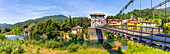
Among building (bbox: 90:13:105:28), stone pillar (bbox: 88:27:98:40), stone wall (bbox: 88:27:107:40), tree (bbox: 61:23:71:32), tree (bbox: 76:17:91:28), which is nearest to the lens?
building (bbox: 90:13:105:28)

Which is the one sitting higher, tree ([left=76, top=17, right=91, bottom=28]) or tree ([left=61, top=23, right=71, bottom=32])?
tree ([left=76, top=17, right=91, bottom=28])

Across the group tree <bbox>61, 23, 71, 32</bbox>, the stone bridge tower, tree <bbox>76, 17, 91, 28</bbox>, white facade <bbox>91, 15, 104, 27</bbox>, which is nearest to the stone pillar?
the stone bridge tower

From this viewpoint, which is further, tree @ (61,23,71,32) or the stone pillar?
tree @ (61,23,71,32)

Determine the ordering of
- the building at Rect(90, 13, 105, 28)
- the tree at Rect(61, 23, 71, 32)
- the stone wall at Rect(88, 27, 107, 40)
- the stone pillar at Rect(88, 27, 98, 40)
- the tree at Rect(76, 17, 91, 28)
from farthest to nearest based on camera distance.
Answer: the tree at Rect(76, 17, 91, 28) → the tree at Rect(61, 23, 71, 32) → the stone wall at Rect(88, 27, 107, 40) → the stone pillar at Rect(88, 27, 98, 40) → the building at Rect(90, 13, 105, 28)

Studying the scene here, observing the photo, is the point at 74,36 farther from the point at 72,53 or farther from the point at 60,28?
the point at 72,53

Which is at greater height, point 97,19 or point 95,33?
point 97,19

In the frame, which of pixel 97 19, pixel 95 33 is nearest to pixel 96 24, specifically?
pixel 97 19

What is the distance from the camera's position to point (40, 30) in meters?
43.9

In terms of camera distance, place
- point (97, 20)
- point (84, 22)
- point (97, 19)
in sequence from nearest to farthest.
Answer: point (97, 19) < point (97, 20) < point (84, 22)

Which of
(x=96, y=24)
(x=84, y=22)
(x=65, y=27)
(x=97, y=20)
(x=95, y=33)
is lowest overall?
(x=95, y=33)

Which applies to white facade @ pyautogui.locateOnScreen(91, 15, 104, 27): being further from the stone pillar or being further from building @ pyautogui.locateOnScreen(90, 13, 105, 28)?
the stone pillar

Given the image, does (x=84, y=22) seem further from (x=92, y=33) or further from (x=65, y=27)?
(x=92, y=33)

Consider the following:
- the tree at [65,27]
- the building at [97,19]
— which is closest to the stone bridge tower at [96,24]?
the building at [97,19]

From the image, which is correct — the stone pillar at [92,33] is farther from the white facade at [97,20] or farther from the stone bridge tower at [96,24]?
the white facade at [97,20]
